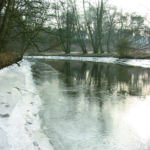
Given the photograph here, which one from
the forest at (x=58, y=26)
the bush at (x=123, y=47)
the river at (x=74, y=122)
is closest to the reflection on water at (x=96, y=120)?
the river at (x=74, y=122)

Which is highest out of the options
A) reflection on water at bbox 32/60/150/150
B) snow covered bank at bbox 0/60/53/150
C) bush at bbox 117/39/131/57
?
bush at bbox 117/39/131/57

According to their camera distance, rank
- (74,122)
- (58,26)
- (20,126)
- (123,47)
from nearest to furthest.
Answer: (20,126), (74,122), (58,26), (123,47)

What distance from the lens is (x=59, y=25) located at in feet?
60.5

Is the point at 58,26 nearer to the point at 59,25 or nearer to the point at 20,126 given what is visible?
the point at 59,25

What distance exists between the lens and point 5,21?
35.2ft

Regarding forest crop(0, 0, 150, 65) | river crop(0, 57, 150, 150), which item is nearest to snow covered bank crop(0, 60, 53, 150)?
river crop(0, 57, 150, 150)

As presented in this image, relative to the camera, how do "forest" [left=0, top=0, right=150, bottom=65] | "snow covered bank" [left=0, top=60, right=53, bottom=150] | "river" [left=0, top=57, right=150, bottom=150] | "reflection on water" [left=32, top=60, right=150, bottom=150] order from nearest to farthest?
"snow covered bank" [left=0, top=60, right=53, bottom=150] → "river" [left=0, top=57, right=150, bottom=150] → "reflection on water" [left=32, top=60, right=150, bottom=150] → "forest" [left=0, top=0, right=150, bottom=65]

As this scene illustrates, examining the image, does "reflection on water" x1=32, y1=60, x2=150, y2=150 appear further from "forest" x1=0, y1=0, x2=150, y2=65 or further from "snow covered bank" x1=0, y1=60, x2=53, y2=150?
"forest" x1=0, y1=0, x2=150, y2=65

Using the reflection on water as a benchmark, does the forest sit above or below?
above

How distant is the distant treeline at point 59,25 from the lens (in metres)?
12.9

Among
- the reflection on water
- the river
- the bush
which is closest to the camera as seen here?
the river

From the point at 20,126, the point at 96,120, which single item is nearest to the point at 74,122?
the point at 96,120

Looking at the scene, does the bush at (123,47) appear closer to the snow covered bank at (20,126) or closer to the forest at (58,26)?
the forest at (58,26)

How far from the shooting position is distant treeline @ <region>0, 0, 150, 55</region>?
12867 mm
